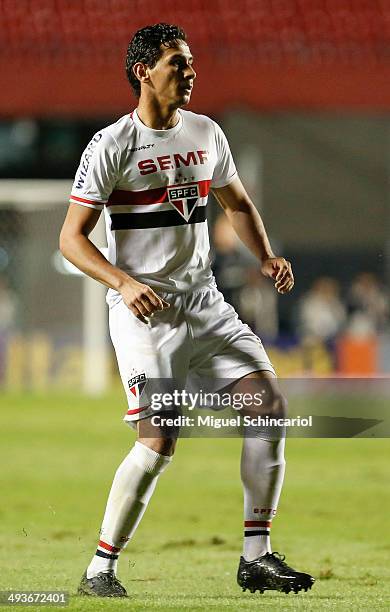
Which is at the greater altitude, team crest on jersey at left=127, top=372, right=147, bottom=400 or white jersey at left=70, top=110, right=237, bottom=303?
white jersey at left=70, top=110, right=237, bottom=303

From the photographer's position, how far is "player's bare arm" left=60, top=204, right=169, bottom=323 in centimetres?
394

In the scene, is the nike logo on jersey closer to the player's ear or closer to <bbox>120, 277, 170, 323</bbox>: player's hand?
the player's ear

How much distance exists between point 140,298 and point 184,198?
1.35ft

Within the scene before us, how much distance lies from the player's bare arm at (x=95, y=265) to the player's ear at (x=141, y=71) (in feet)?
1.41

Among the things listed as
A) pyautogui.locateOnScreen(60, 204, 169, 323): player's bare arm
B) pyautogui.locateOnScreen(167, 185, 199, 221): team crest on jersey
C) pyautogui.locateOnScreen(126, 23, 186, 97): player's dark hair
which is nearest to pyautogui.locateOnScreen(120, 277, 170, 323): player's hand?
pyautogui.locateOnScreen(60, 204, 169, 323): player's bare arm

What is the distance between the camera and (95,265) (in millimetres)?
3994

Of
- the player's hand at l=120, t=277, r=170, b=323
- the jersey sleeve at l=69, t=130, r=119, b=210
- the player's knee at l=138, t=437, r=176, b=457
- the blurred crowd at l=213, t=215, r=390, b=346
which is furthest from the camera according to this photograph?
the blurred crowd at l=213, t=215, r=390, b=346

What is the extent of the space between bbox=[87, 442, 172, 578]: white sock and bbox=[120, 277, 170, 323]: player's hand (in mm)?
475

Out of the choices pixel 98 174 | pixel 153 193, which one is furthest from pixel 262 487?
pixel 98 174

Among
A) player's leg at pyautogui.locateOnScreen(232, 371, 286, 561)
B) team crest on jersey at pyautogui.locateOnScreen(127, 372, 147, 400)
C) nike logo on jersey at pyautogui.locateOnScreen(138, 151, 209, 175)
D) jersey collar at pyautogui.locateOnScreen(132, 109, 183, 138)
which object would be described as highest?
jersey collar at pyautogui.locateOnScreen(132, 109, 183, 138)

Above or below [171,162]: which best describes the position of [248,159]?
above

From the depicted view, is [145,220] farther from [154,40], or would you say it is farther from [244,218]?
[154,40]

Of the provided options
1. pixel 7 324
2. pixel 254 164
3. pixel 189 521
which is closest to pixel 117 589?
pixel 189 521

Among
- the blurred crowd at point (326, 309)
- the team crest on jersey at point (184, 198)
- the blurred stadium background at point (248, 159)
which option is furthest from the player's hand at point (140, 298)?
the blurred crowd at point (326, 309)
